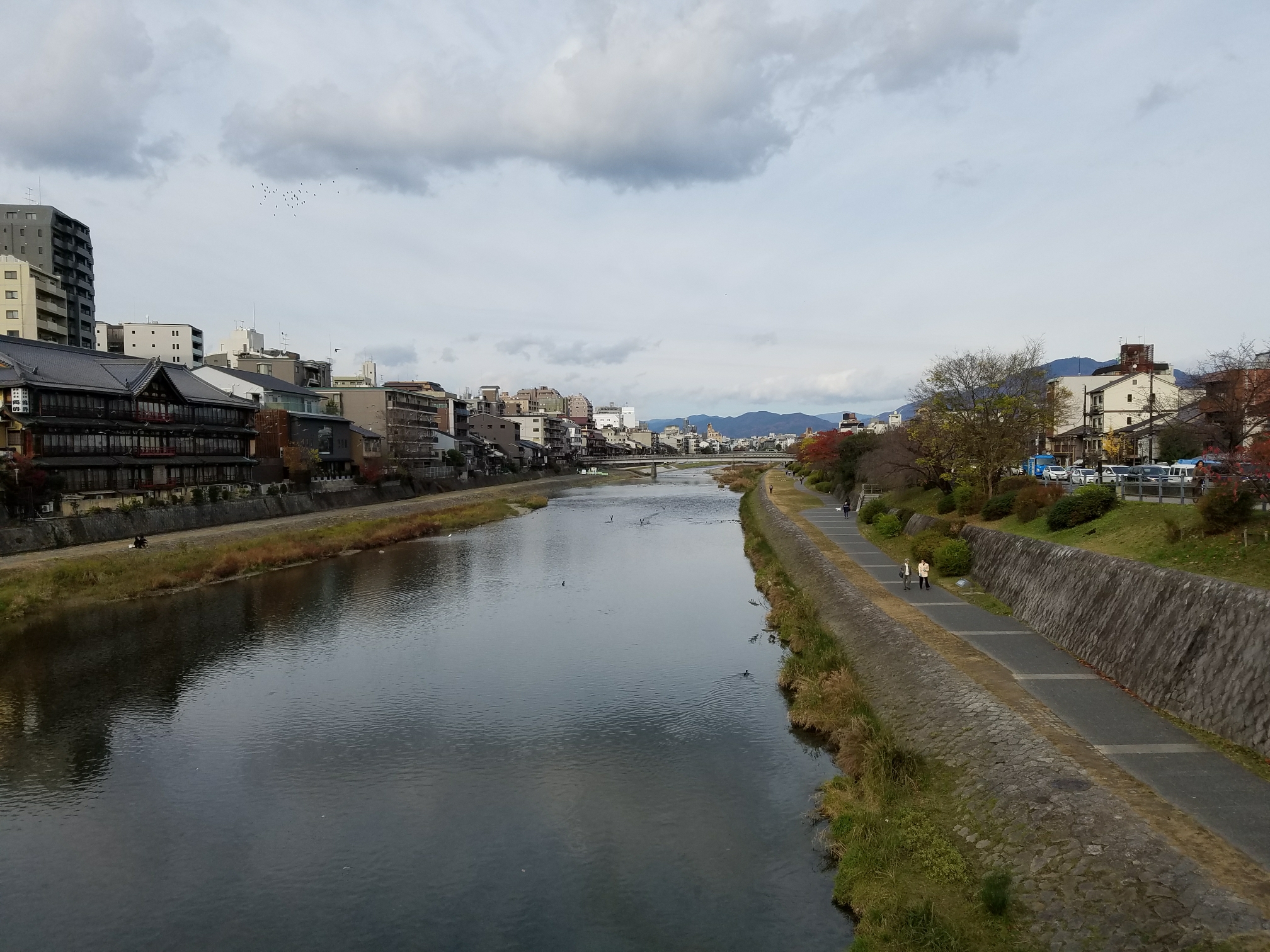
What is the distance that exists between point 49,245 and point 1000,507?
79.6 metres

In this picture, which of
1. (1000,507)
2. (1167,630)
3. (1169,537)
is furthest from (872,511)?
(1167,630)

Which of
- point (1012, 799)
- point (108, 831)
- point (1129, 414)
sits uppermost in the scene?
point (1129, 414)

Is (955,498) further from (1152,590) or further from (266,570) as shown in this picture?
(266,570)

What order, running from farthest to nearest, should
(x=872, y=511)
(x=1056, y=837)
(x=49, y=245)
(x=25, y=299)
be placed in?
(x=49, y=245), (x=25, y=299), (x=872, y=511), (x=1056, y=837)

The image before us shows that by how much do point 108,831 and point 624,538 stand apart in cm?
3584

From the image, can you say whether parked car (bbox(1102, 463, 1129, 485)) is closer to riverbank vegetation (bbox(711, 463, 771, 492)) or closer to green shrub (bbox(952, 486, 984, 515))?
green shrub (bbox(952, 486, 984, 515))

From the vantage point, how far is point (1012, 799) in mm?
9844

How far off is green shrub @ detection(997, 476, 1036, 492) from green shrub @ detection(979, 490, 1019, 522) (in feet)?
1.68

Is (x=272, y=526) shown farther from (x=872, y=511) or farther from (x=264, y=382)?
(x=872, y=511)

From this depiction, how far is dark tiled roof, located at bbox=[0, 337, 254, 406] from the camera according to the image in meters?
37.7

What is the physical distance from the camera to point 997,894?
8289mm

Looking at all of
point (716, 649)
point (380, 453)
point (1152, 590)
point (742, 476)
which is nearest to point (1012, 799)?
point (1152, 590)

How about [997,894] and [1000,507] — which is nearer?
[997,894]

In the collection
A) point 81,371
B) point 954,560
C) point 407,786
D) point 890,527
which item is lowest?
point 407,786
